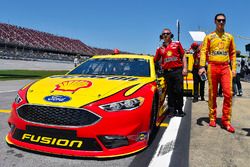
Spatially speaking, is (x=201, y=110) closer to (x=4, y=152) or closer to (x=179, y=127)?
(x=179, y=127)

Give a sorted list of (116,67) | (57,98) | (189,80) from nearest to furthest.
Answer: (57,98) < (116,67) < (189,80)

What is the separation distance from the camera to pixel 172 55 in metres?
5.78

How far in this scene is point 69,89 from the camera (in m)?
3.57

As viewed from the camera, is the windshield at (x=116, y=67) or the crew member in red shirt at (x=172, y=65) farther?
the crew member in red shirt at (x=172, y=65)

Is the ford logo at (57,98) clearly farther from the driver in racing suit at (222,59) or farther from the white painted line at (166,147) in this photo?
the driver in racing suit at (222,59)

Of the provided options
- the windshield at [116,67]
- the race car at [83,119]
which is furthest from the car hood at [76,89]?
the windshield at [116,67]

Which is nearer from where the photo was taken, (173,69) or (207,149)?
(207,149)

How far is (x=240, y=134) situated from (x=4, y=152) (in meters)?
3.46

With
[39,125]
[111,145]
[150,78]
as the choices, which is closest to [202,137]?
[150,78]

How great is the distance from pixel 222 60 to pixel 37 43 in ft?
237

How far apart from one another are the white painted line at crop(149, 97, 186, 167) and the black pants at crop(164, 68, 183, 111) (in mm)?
634

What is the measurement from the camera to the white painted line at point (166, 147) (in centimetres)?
324

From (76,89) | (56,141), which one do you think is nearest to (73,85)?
(76,89)

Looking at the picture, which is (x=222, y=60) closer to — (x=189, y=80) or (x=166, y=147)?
(x=166, y=147)
